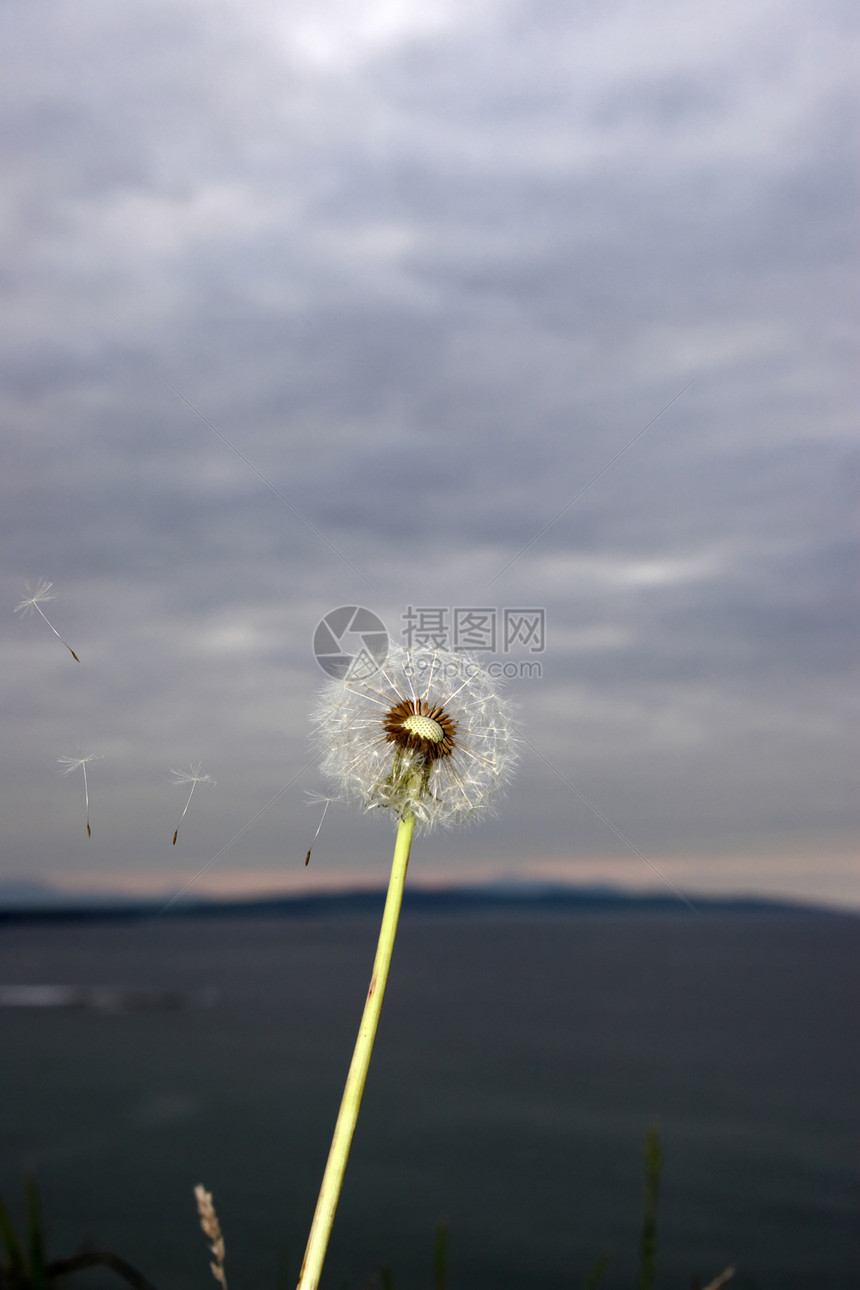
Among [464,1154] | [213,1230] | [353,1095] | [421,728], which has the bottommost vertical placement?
[464,1154]

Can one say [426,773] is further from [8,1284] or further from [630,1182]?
[630,1182]

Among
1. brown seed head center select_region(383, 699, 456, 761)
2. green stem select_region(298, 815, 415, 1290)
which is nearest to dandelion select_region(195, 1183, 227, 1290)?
green stem select_region(298, 815, 415, 1290)

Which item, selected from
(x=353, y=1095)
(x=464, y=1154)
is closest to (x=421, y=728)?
(x=353, y=1095)

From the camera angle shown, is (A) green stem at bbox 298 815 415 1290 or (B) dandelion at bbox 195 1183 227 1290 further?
(B) dandelion at bbox 195 1183 227 1290

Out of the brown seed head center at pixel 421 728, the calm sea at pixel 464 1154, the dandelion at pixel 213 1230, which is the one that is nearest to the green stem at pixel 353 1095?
the brown seed head center at pixel 421 728

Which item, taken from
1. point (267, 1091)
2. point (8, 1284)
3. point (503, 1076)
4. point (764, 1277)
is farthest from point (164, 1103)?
point (8, 1284)

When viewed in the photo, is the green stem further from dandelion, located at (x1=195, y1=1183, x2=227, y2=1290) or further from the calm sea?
the calm sea

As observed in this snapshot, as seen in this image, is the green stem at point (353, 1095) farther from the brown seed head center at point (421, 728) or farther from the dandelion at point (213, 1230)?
the dandelion at point (213, 1230)

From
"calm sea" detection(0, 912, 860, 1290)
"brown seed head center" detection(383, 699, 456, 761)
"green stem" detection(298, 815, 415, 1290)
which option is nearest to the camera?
"green stem" detection(298, 815, 415, 1290)

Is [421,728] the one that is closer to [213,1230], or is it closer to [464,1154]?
[213,1230]
